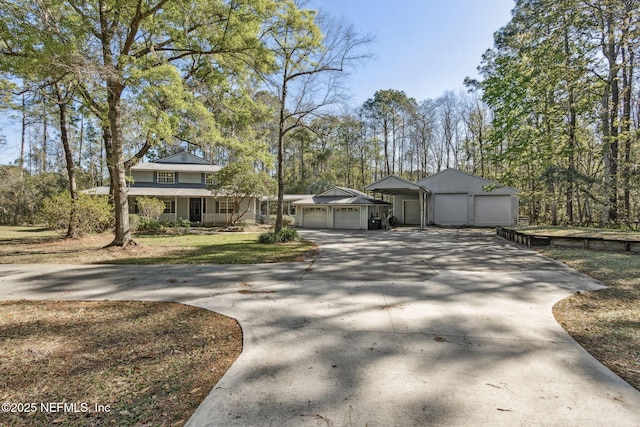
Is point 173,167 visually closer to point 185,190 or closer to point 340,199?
point 185,190

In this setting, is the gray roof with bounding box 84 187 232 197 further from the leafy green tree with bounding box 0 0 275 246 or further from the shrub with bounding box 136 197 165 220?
the leafy green tree with bounding box 0 0 275 246

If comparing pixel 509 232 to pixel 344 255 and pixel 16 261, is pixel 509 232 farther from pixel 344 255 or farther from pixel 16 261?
pixel 16 261

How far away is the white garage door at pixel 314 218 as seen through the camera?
985 inches

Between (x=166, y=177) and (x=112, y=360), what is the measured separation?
25.1m

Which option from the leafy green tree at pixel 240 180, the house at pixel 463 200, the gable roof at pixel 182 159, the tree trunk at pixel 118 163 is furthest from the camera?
the gable roof at pixel 182 159

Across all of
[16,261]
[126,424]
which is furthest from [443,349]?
[16,261]

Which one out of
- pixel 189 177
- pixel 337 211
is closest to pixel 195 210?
pixel 189 177

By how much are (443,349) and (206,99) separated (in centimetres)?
1355

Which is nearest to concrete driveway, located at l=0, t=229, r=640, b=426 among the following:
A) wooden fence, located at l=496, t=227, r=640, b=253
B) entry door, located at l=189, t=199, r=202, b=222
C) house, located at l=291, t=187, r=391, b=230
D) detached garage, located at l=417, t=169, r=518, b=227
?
wooden fence, located at l=496, t=227, r=640, b=253

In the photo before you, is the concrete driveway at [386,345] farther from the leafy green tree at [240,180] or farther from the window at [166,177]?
the window at [166,177]

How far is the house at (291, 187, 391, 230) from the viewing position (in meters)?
23.4

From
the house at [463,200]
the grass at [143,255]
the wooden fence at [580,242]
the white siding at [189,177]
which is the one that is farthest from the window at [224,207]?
the wooden fence at [580,242]

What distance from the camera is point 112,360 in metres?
3.32

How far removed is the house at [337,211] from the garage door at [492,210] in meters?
7.68
